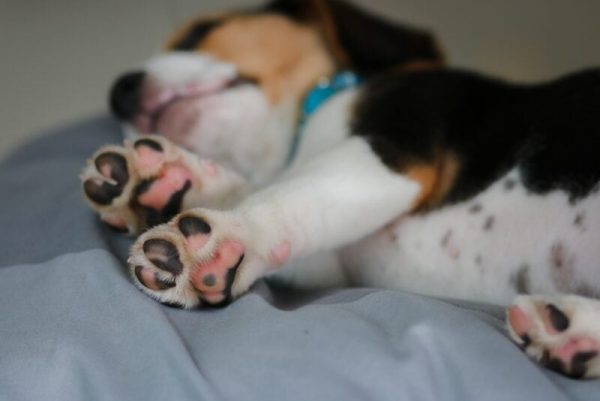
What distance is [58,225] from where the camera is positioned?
3.67 ft

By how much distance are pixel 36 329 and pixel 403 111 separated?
2.44 ft

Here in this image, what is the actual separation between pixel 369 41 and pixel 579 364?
96cm

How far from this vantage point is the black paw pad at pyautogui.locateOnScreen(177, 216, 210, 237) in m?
0.93

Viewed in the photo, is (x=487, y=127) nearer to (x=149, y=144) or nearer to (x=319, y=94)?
(x=319, y=94)

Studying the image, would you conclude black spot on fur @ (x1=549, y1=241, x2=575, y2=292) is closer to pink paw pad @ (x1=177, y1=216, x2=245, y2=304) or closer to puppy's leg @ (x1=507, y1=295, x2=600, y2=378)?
puppy's leg @ (x1=507, y1=295, x2=600, y2=378)

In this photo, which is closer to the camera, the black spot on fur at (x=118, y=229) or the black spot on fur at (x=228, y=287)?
the black spot on fur at (x=228, y=287)

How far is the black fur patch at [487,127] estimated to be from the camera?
1121 mm

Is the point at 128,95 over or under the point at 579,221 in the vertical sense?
under

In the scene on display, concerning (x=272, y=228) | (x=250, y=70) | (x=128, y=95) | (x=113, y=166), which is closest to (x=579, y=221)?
(x=272, y=228)

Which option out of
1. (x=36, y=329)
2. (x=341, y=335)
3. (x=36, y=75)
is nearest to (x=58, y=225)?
(x=36, y=329)

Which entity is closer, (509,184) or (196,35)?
(509,184)

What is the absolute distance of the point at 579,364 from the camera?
2.72ft

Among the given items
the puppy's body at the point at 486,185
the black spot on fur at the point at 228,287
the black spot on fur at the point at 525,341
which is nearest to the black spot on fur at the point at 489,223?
the puppy's body at the point at 486,185

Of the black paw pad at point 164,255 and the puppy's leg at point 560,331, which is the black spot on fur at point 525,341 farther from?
the black paw pad at point 164,255
